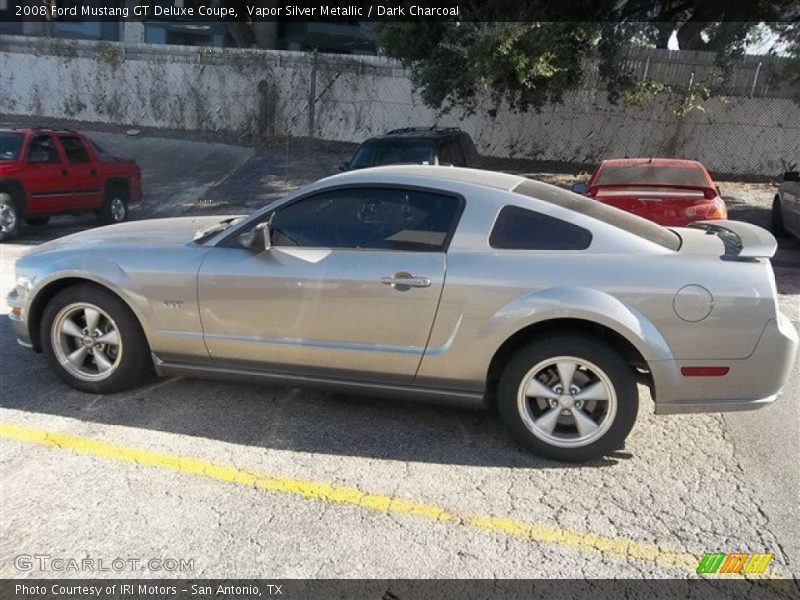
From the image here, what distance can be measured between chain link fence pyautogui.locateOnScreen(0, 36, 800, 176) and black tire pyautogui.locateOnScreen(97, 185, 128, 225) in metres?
6.39

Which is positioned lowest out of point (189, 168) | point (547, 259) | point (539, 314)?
point (189, 168)

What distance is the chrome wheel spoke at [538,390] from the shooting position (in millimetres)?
3776

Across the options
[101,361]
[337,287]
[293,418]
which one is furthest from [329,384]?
[101,361]

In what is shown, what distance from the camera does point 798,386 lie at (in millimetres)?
4980

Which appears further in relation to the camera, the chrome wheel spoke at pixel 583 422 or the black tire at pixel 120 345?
the black tire at pixel 120 345

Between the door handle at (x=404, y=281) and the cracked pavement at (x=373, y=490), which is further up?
the door handle at (x=404, y=281)

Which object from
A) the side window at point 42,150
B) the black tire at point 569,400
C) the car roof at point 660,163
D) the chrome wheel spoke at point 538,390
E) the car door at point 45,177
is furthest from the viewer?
the side window at point 42,150

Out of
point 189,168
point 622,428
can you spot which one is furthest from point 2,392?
point 189,168

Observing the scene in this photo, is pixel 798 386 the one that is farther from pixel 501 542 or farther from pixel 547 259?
pixel 501 542

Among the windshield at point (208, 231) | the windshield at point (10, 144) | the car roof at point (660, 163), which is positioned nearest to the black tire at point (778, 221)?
the car roof at point (660, 163)

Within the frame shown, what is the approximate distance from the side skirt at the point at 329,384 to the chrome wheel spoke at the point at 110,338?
288mm

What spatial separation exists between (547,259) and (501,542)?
1.52 meters

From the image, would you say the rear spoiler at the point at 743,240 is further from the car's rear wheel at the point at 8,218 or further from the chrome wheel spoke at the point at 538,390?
the car's rear wheel at the point at 8,218

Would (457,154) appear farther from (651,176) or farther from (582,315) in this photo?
(582,315)
